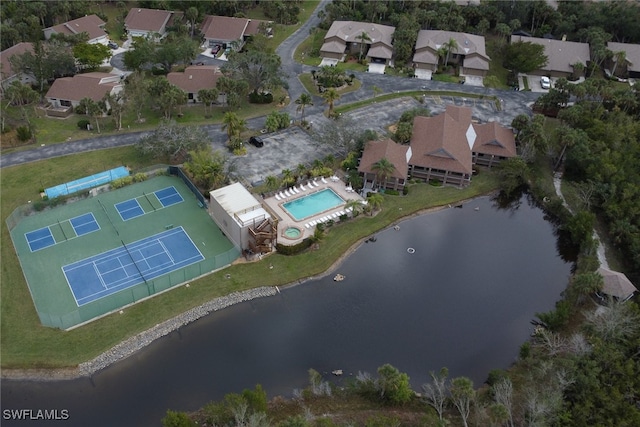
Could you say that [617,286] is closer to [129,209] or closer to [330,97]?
[330,97]

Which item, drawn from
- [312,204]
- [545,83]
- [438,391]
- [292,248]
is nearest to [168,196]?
[312,204]

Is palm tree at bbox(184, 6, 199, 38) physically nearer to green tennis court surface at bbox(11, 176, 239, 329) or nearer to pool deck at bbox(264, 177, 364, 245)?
green tennis court surface at bbox(11, 176, 239, 329)

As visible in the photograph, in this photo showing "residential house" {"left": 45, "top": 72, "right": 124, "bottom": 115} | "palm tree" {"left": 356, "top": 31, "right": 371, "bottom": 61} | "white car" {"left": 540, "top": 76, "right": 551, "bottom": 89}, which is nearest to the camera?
"residential house" {"left": 45, "top": 72, "right": 124, "bottom": 115}

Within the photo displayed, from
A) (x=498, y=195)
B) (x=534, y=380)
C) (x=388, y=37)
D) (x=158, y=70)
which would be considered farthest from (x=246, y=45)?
(x=534, y=380)

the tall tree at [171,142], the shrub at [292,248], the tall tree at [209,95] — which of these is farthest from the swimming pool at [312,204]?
the tall tree at [209,95]

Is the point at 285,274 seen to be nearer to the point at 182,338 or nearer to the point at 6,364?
the point at 182,338

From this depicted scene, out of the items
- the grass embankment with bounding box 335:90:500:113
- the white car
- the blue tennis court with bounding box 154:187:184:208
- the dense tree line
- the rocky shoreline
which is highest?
the dense tree line

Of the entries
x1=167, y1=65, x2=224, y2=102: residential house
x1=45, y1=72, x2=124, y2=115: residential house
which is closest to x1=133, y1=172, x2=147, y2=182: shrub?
x1=45, y1=72, x2=124, y2=115: residential house
